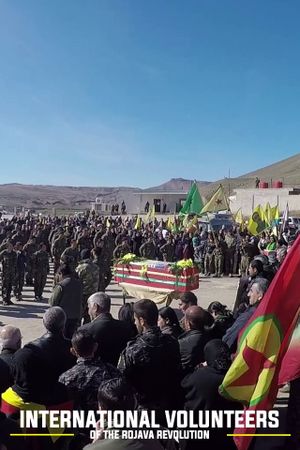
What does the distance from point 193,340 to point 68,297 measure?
10.7 ft

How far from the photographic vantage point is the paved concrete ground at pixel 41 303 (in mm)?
9719

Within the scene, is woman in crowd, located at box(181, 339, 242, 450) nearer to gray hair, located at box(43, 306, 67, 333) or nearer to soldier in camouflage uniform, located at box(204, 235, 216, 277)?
gray hair, located at box(43, 306, 67, 333)

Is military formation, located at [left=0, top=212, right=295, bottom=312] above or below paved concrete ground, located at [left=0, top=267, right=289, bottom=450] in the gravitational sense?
above

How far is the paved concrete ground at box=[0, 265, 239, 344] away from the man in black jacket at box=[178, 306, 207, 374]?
504 cm

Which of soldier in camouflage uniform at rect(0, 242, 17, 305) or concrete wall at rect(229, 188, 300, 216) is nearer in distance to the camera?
soldier in camouflage uniform at rect(0, 242, 17, 305)

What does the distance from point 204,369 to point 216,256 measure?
47.8 feet

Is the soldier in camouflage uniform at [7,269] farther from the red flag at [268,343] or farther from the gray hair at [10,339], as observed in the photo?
the red flag at [268,343]

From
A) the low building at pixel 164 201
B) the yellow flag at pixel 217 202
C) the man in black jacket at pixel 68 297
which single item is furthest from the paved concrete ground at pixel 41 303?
the low building at pixel 164 201

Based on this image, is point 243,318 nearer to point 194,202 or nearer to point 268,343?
point 268,343

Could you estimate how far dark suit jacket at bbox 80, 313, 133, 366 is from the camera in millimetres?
4609

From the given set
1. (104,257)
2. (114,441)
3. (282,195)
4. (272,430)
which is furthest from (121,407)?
(282,195)

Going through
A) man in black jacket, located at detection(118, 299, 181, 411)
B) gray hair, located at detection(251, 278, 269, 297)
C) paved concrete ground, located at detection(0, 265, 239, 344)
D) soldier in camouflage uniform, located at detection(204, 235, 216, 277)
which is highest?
gray hair, located at detection(251, 278, 269, 297)

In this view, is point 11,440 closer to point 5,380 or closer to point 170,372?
point 5,380

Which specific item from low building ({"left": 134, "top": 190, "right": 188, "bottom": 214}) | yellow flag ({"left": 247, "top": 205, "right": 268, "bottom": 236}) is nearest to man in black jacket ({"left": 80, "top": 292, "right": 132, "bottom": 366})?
yellow flag ({"left": 247, "top": 205, "right": 268, "bottom": 236})
